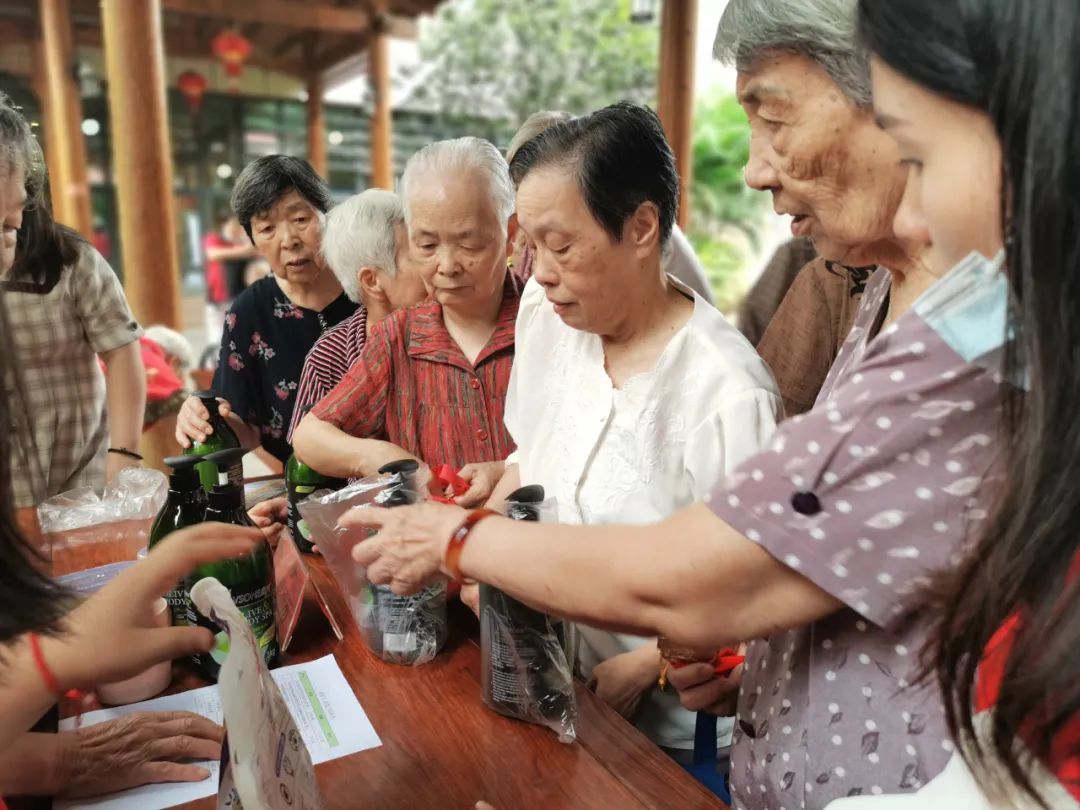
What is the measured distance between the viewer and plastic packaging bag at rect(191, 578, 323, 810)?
663mm

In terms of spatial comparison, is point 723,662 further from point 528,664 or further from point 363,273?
point 363,273

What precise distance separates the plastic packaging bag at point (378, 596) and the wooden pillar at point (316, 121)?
7725mm

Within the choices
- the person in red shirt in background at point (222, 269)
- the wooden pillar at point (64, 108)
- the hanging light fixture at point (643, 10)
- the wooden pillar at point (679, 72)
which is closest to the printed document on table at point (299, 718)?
the wooden pillar at point (679, 72)

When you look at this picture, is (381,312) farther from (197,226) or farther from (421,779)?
(197,226)

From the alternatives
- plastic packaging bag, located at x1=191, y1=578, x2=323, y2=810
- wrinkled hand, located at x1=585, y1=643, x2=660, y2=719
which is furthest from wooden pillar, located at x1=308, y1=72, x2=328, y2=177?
plastic packaging bag, located at x1=191, y1=578, x2=323, y2=810

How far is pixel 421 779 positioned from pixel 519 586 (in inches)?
10.9

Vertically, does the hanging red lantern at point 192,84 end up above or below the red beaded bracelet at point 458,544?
above

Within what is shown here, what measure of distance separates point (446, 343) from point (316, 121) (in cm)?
747

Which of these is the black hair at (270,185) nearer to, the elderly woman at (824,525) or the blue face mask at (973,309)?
the elderly woman at (824,525)

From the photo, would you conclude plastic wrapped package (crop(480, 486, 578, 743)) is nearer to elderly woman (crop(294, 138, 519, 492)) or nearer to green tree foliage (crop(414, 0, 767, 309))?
elderly woman (crop(294, 138, 519, 492))

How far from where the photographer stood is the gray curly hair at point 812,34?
35.1 inches

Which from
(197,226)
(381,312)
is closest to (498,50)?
(197,226)

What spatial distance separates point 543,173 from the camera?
1.33 metres

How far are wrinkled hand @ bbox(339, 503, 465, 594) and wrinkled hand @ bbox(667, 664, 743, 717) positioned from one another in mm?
415
